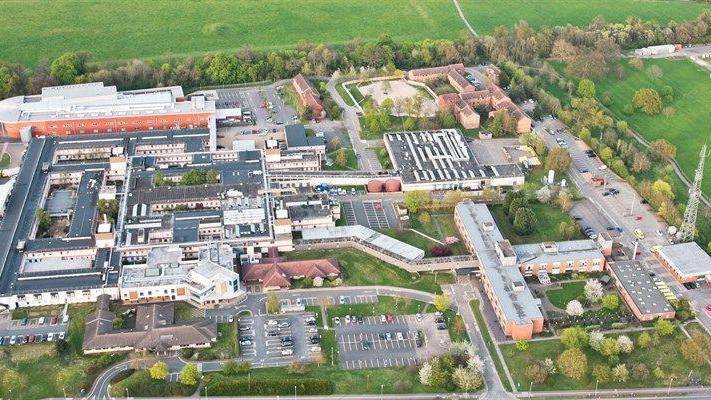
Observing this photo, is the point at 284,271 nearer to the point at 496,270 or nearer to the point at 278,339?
the point at 278,339

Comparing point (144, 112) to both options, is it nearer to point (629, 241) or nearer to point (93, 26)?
point (93, 26)

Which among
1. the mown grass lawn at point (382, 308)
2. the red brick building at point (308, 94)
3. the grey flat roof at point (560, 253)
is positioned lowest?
the mown grass lawn at point (382, 308)

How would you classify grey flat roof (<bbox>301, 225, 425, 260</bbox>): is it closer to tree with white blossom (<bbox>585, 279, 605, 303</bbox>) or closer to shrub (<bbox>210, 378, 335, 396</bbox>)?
tree with white blossom (<bbox>585, 279, 605, 303</bbox>)

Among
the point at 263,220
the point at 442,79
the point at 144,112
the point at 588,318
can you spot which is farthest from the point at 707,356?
the point at 144,112

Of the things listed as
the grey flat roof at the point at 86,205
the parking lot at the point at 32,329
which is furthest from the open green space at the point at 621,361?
the grey flat roof at the point at 86,205

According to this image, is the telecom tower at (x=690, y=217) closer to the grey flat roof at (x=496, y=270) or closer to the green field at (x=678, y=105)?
the green field at (x=678, y=105)

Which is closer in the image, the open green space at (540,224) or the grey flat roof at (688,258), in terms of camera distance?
the grey flat roof at (688,258)

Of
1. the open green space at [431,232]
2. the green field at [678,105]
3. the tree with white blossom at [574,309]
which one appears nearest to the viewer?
the tree with white blossom at [574,309]
